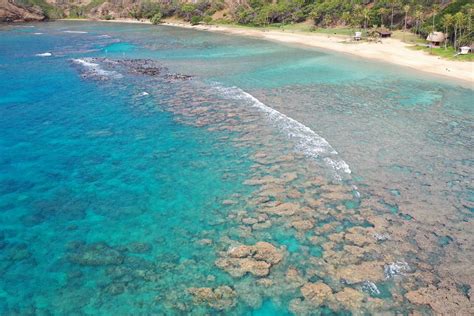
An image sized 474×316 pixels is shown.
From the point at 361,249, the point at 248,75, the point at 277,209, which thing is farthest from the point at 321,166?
the point at 248,75

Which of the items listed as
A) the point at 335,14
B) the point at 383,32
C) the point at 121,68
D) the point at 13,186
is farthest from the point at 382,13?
the point at 13,186

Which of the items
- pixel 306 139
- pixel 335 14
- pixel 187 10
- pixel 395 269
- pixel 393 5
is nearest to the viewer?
pixel 395 269

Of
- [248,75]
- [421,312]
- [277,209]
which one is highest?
[248,75]

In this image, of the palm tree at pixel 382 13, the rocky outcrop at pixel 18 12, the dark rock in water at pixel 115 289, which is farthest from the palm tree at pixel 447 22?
the rocky outcrop at pixel 18 12

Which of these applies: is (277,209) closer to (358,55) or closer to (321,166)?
(321,166)

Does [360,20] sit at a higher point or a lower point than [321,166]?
higher

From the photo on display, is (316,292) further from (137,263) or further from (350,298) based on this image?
(137,263)

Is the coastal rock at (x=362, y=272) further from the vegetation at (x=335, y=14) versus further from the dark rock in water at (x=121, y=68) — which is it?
the vegetation at (x=335, y=14)
